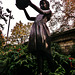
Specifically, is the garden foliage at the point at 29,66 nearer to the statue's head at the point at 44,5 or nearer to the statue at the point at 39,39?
the statue at the point at 39,39

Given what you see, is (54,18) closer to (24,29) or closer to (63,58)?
(24,29)

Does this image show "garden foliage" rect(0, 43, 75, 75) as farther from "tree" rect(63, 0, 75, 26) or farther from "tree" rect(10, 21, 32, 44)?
"tree" rect(10, 21, 32, 44)

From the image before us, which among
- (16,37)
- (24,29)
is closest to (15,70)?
(16,37)

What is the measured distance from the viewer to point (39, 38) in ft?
4.38

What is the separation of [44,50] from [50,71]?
76.1 inches

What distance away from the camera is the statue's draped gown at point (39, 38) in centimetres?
131

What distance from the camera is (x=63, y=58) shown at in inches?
126

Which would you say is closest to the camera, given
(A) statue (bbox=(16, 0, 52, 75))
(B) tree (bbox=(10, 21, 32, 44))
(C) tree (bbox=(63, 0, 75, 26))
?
(A) statue (bbox=(16, 0, 52, 75))

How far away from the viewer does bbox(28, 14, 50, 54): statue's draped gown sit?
131 cm

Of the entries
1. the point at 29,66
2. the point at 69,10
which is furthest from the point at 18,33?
the point at 29,66

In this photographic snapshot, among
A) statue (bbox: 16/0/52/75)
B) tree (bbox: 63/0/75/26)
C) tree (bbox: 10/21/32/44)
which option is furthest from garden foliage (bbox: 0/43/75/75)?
tree (bbox: 10/21/32/44)

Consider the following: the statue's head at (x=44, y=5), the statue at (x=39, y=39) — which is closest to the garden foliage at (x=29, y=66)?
the statue at (x=39, y=39)

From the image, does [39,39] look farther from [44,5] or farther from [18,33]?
[18,33]

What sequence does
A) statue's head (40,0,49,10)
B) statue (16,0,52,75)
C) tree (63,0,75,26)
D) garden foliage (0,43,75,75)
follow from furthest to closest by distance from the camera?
tree (63,0,75,26)
garden foliage (0,43,75,75)
statue's head (40,0,49,10)
statue (16,0,52,75)
